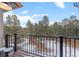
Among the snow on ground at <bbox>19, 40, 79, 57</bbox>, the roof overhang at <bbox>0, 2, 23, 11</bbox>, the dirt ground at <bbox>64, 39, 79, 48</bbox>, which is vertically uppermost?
the roof overhang at <bbox>0, 2, 23, 11</bbox>

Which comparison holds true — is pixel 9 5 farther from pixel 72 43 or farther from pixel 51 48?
pixel 72 43

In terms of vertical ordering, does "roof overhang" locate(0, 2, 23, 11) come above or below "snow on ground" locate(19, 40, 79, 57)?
above

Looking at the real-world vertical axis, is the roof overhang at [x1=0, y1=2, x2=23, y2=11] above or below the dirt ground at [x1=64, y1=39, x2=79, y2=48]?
above

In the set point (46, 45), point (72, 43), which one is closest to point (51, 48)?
point (46, 45)

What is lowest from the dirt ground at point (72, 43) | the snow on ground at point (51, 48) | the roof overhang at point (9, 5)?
the snow on ground at point (51, 48)

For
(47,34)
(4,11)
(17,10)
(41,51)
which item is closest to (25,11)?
(17,10)

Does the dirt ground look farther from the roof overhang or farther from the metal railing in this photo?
the roof overhang

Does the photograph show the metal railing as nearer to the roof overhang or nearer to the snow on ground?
the snow on ground

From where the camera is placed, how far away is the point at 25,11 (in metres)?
3.02

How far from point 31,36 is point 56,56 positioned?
542 mm

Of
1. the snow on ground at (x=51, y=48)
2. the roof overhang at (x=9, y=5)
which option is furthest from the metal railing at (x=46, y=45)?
the roof overhang at (x=9, y=5)

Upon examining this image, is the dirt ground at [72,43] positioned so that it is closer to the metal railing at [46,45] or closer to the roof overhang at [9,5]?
the metal railing at [46,45]

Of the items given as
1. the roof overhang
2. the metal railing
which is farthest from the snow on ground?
the roof overhang

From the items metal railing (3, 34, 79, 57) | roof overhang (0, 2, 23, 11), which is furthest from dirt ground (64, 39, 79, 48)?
roof overhang (0, 2, 23, 11)
